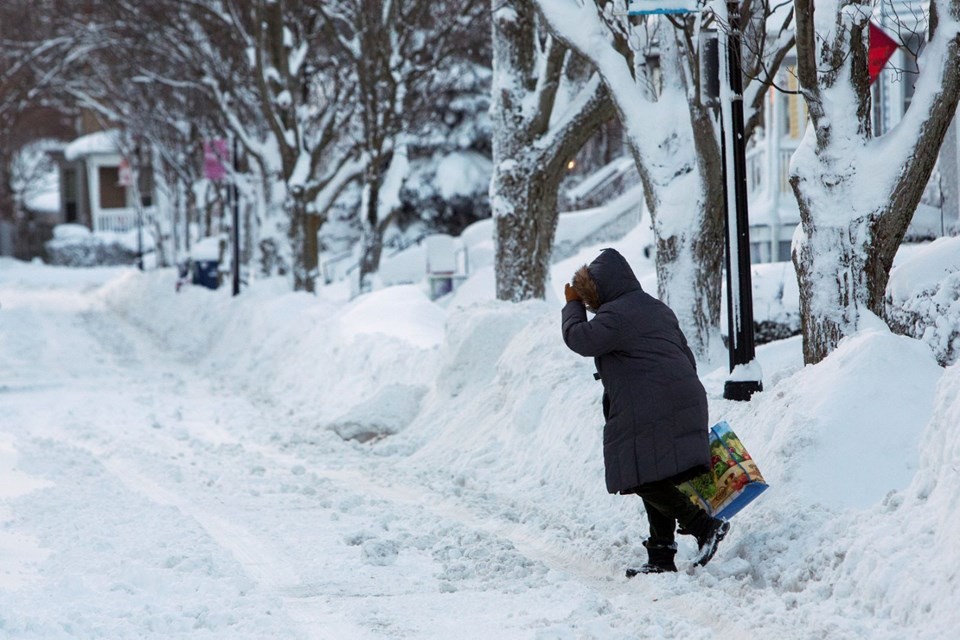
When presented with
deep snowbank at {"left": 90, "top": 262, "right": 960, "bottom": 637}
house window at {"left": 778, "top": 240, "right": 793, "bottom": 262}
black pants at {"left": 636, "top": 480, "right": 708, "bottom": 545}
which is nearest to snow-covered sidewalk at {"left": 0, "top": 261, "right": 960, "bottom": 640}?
deep snowbank at {"left": 90, "top": 262, "right": 960, "bottom": 637}

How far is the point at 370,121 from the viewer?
74.4 feet

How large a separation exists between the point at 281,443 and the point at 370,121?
440 inches

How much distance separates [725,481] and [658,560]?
1.67 ft

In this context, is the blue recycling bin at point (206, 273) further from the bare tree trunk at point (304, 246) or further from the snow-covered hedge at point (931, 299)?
the snow-covered hedge at point (931, 299)

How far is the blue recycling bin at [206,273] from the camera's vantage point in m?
34.6

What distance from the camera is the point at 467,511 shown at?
887cm

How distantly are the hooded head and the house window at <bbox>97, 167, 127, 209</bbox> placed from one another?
62.8 meters

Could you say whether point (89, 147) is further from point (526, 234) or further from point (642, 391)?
point (642, 391)

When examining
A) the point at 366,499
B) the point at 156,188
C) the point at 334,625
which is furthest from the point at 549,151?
the point at 156,188

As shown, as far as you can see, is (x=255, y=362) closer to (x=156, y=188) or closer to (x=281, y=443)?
(x=281, y=443)

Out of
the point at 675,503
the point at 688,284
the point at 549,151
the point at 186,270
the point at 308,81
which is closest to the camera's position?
the point at 675,503

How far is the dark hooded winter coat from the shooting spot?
6531mm

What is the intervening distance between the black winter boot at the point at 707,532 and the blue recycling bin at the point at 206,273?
28948mm

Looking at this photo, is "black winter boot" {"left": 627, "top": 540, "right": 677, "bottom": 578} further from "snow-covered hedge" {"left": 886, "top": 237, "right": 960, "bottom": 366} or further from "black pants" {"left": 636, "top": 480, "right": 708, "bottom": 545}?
"snow-covered hedge" {"left": 886, "top": 237, "right": 960, "bottom": 366}
